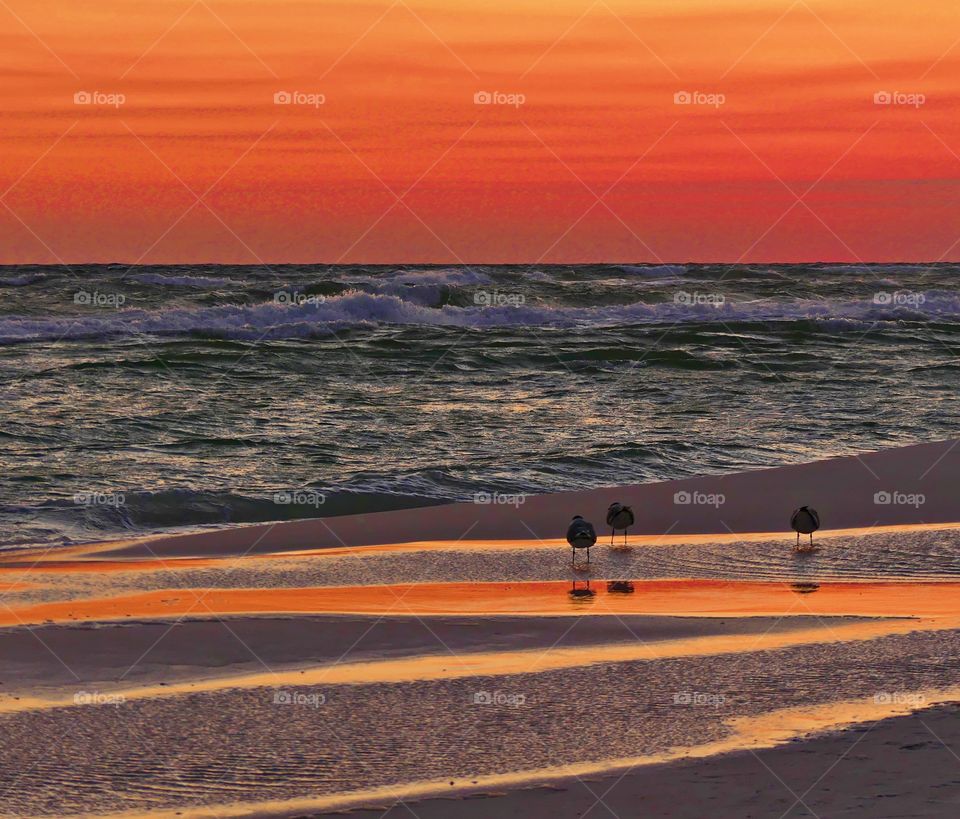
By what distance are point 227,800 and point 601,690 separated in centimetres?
227

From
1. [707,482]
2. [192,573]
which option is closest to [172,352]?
[707,482]

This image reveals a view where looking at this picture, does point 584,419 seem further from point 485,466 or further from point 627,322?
point 627,322

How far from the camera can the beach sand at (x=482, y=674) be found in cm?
548

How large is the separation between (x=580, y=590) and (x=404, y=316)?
1421 inches

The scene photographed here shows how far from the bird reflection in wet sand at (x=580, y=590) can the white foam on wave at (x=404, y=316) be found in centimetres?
2923
